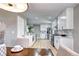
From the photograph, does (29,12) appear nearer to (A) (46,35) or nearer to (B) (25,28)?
(B) (25,28)

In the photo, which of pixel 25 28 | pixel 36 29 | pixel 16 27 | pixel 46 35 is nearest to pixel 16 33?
pixel 16 27

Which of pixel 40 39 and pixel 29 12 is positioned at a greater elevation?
pixel 29 12

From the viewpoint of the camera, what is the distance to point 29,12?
448 centimetres

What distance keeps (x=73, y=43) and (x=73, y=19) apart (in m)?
0.86

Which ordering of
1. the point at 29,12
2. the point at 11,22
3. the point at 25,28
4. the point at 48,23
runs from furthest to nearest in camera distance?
the point at 48,23, the point at 25,28, the point at 29,12, the point at 11,22

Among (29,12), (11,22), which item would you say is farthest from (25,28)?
(11,22)

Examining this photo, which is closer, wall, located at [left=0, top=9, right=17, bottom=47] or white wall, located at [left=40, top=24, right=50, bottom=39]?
wall, located at [left=0, top=9, right=17, bottom=47]

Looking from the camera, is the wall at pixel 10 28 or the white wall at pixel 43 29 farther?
the white wall at pixel 43 29

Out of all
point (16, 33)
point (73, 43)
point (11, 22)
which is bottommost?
point (73, 43)

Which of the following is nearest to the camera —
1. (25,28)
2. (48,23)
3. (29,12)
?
(29,12)

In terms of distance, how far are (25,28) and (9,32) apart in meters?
0.93

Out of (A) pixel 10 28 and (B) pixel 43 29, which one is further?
(B) pixel 43 29

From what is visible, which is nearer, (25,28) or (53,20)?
(25,28)

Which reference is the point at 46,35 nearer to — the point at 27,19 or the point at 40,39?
the point at 40,39
